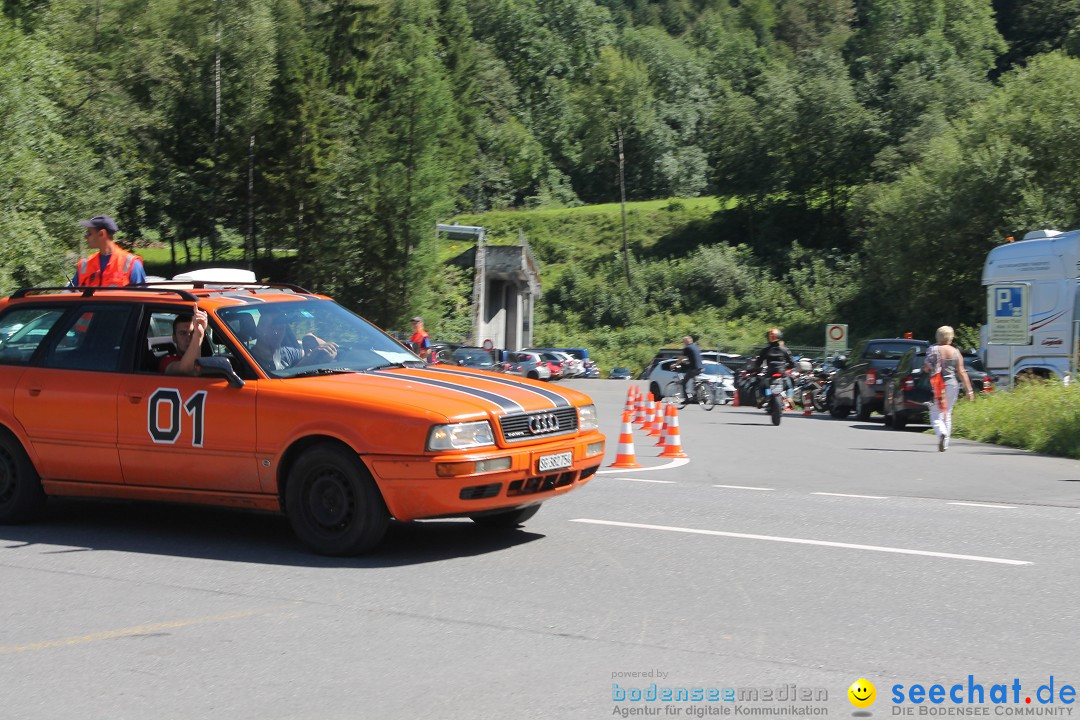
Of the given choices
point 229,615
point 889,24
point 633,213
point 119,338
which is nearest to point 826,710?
point 229,615

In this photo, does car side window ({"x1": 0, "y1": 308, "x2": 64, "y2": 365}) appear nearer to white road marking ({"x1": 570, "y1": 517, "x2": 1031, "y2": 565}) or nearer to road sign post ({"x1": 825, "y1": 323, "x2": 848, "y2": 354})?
white road marking ({"x1": 570, "y1": 517, "x2": 1031, "y2": 565})

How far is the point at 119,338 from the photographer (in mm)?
9273

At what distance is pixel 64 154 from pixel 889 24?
247 ft

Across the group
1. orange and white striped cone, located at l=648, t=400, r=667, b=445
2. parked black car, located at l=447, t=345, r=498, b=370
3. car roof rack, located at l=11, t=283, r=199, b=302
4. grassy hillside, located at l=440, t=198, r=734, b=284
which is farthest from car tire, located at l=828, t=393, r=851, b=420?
grassy hillside, located at l=440, t=198, r=734, b=284

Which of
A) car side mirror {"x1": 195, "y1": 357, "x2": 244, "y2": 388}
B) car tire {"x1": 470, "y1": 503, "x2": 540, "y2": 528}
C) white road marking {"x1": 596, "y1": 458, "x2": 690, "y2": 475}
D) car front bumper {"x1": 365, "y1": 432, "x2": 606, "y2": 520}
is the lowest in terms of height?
white road marking {"x1": 596, "y1": 458, "x2": 690, "y2": 475}

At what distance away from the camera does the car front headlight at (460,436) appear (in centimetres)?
785

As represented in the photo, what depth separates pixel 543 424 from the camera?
27.8 ft

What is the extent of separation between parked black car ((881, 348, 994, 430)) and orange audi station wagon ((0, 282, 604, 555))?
16297mm

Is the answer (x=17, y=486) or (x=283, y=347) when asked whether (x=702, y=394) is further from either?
(x=17, y=486)

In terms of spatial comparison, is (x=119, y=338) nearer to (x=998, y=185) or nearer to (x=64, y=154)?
(x=64, y=154)

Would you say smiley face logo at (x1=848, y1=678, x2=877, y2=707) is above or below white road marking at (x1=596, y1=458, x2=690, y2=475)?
above

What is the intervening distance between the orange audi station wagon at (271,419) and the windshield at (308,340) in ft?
0.05

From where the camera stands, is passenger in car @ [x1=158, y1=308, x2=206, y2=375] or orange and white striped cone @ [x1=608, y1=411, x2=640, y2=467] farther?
orange and white striped cone @ [x1=608, y1=411, x2=640, y2=467]

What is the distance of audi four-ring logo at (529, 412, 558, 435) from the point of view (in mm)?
8367
